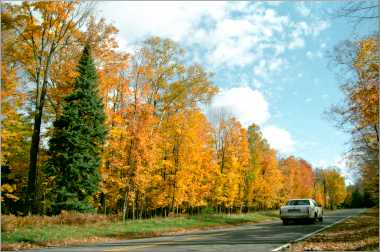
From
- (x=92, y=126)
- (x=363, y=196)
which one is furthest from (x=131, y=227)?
(x=363, y=196)

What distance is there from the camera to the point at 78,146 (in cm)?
2700

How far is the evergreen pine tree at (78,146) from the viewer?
26.4 meters

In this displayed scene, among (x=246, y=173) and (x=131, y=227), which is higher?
(x=246, y=173)

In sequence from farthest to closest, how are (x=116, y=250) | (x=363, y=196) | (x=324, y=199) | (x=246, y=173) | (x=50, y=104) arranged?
(x=363, y=196) < (x=324, y=199) < (x=246, y=173) < (x=50, y=104) < (x=116, y=250)

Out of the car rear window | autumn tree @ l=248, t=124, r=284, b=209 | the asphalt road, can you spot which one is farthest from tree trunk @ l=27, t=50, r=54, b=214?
autumn tree @ l=248, t=124, r=284, b=209

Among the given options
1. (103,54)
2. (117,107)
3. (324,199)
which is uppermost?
(103,54)

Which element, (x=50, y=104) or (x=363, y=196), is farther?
(x=363, y=196)

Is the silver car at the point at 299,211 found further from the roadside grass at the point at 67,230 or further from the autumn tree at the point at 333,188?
the autumn tree at the point at 333,188

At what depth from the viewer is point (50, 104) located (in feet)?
95.7

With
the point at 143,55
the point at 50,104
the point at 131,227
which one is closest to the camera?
the point at 131,227

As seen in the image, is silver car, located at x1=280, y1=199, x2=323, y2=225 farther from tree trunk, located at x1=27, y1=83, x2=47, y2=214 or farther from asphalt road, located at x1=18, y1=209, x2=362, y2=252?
tree trunk, located at x1=27, y1=83, x2=47, y2=214

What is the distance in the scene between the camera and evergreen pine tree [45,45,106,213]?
26.4m

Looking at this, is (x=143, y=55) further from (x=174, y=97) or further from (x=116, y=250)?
(x=116, y=250)

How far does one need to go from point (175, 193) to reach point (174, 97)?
8.75m
